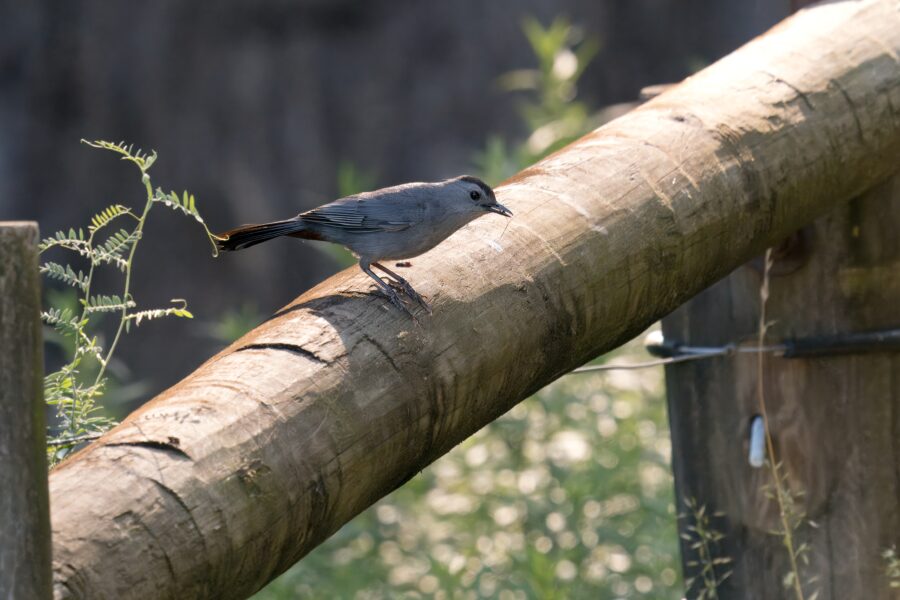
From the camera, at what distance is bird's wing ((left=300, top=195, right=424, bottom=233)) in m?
2.63

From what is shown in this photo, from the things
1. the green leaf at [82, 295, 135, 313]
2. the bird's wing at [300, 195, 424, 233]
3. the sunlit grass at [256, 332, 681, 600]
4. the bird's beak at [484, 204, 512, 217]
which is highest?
the bird's wing at [300, 195, 424, 233]

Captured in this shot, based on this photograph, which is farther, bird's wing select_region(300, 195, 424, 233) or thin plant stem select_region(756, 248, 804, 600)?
bird's wing select_region(300, 195, 424, 233)

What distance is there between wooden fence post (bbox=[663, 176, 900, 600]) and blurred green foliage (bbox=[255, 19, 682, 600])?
105 centimetres

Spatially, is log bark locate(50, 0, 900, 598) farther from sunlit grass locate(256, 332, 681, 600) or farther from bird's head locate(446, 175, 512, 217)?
sunlit grass locate(256, 332, 681, 600)

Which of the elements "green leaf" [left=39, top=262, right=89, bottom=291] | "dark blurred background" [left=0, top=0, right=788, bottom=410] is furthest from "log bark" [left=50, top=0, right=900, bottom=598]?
"dark blurred background" [left=0, top=0, right=788, bottom=410]

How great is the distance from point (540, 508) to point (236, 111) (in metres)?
5.24

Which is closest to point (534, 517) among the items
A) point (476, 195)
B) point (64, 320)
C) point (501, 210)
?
point (476, 195)

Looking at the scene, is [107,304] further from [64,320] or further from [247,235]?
[247,235]

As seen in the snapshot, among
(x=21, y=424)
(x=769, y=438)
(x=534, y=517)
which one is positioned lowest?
(x=534, y=517)

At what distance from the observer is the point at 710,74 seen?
242cm

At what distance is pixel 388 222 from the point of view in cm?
263

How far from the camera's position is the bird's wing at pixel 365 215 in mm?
2629

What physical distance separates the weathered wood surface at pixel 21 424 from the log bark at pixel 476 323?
0.24 feet

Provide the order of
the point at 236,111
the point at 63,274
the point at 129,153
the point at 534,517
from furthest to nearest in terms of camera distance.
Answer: the point at 236,111
the point at 534,517
the point at 129,153
the point at 63,274
